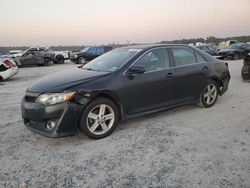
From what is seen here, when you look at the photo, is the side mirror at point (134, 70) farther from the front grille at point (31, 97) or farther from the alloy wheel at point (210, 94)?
the alloy wheel at point (210, 94)

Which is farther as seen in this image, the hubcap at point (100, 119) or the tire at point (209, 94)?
the tire at point (209, 94)

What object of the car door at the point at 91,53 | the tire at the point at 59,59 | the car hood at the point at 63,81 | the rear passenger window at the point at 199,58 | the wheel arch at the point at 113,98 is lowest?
the tire at the point at 59,59

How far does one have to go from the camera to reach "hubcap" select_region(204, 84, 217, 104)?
5.86m

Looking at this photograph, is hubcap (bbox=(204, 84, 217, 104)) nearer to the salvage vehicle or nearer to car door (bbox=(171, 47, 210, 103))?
car door (bbox=(171, 47, 210, 103))

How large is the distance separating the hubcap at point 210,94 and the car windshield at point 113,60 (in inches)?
79.5

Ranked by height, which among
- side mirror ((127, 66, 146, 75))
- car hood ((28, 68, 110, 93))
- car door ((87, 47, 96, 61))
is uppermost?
side mirror ((127, 66, 146, 75))

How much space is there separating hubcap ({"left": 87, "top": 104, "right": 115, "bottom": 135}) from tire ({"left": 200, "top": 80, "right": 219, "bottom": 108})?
7.99 feet

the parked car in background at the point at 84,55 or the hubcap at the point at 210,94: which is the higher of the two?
the hubcap at the point at 210,94

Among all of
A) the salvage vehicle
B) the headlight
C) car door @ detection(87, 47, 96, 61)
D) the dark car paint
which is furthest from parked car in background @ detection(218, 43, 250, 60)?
the headlight

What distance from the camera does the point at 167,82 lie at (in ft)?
16.3

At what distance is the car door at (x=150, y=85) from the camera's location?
4.49m

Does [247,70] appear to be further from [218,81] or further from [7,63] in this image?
[7,63]

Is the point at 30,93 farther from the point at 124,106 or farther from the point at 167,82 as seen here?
the point at 167,82

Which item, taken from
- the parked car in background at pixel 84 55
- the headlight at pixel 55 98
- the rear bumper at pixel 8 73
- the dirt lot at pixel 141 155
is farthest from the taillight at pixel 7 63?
the parked car in background at pixel 84 55
